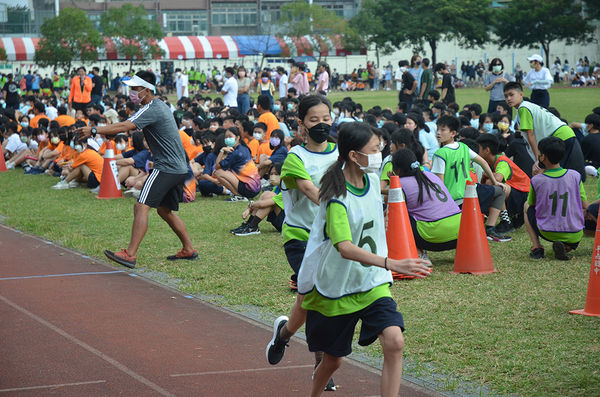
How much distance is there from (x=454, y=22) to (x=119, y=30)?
27.3 m

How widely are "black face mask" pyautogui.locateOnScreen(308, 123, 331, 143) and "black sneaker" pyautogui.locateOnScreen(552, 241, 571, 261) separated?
365 centimetres

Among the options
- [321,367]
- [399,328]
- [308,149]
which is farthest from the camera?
[308,149]

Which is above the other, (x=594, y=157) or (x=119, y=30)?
(x=119, y=30)

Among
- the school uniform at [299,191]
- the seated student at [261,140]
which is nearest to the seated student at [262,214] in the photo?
the seated student at [261,140]

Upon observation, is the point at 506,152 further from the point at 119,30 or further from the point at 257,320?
the point at 119,30

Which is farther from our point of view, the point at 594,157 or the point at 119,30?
the point at 119,30

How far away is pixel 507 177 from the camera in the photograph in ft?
29.4

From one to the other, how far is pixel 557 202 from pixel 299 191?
145 inches

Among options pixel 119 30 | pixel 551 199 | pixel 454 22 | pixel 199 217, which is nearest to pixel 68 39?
pixel 119 30

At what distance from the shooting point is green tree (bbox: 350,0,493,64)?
54.1 metres

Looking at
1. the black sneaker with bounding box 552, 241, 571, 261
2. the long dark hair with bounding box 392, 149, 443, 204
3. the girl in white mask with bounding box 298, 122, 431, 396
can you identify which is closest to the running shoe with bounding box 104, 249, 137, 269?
the long dark hair with bounding box 392, 149, 443, 204

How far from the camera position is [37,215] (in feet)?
35.6

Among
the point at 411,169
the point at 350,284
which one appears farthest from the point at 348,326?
the point at 411,169

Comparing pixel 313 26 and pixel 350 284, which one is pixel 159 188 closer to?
pixel 350 284
